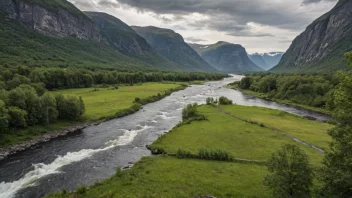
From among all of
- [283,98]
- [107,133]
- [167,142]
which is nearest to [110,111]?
[107,133]

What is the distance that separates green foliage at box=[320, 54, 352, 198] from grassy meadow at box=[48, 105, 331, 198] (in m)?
10.8

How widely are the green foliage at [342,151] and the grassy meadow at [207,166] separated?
10.8 meters

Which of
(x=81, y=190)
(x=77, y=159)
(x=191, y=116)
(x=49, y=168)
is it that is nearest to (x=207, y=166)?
(x=81, y=190)

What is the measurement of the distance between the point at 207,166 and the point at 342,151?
25.3m

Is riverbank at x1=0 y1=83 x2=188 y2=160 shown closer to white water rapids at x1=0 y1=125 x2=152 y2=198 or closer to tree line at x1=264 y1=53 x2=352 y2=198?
white water rapids at x1=0 y1=125 x2=152 y2=198

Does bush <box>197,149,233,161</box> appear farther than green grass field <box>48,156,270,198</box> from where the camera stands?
Yes

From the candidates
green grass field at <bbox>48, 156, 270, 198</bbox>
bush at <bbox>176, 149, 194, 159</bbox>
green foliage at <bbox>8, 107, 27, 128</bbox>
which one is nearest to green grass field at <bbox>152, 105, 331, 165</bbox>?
bush at <bbox>176, 149, 194, 159</bbox>

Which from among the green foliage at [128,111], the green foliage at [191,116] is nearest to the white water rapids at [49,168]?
the green foliage at [191,116]

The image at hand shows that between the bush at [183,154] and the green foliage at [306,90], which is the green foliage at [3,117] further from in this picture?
the green foliage at [306,90]

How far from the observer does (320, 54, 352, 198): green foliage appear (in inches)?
1067

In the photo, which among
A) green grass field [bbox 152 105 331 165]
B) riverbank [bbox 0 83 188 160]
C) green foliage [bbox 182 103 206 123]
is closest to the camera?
green grass field [bbox 152 105 331 165]

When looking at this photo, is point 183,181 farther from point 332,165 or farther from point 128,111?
point 128,111

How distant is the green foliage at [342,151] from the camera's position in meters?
27.1

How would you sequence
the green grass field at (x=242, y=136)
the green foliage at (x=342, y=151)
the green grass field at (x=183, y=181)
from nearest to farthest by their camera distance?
the green foliage at (x=342, y=151) → the green grass field at (x=183, y=181) → the green grass field at (x=242, y=136)
